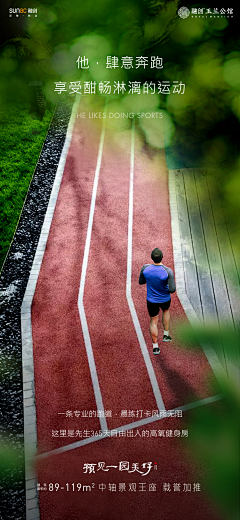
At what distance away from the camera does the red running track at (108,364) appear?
6266mm

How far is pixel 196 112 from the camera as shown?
1470 cm

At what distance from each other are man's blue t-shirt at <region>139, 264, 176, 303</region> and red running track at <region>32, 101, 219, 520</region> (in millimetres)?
1084

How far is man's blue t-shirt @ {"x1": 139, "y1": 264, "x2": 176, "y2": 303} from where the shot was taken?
745 centimetres

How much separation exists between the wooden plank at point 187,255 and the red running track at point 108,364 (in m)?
0.33

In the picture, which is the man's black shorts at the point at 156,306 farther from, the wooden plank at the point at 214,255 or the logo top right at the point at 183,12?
the logo top right at the point at 183,12

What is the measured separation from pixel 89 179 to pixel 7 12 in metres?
7.52

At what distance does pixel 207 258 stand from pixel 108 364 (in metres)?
3.42

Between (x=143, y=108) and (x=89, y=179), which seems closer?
(x=89, y=179)

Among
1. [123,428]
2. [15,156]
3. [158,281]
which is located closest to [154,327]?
[158,281]

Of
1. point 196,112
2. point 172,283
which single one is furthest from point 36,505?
point 196,112

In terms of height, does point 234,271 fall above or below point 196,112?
below

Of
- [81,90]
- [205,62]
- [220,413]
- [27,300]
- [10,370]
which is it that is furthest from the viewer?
[81,90]

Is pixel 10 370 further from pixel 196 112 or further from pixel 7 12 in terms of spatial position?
pixel 7 12

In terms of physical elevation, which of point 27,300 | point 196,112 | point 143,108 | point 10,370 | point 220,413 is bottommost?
point 220,413
